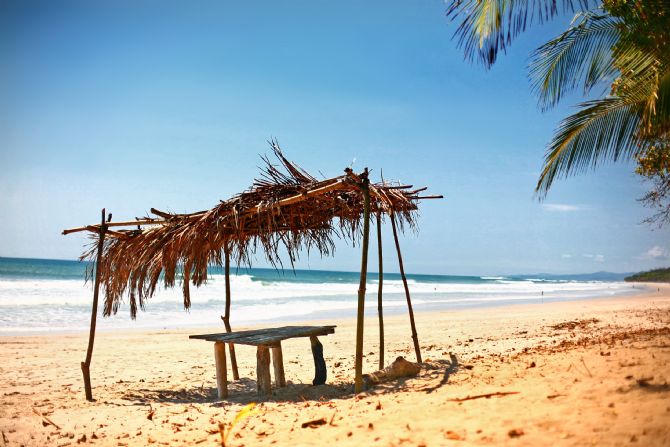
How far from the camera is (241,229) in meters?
6.45

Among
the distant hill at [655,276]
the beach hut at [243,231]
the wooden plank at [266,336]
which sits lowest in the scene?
the distant hill at [655,276]

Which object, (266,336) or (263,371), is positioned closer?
(266,336)

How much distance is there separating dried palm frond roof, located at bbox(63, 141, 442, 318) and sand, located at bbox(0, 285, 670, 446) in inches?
51.1

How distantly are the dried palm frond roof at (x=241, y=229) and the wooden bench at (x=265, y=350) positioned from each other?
2.58 ft

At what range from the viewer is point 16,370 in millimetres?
7988

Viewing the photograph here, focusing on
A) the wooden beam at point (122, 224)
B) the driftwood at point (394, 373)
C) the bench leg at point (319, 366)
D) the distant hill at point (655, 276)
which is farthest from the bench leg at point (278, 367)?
the distant hill at point (655, 276)

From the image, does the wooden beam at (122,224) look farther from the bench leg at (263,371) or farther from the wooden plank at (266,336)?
the bench leg at (263,371)

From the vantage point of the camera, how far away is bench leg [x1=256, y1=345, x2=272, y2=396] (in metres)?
6.00

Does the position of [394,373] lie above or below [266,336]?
below

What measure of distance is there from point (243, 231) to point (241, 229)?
1.00ft

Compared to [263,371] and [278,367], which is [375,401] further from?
[278,367]

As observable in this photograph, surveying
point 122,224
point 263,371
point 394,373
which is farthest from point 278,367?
point 122,224

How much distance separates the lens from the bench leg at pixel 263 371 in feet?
19.7

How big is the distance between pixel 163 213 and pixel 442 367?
3840 mm
